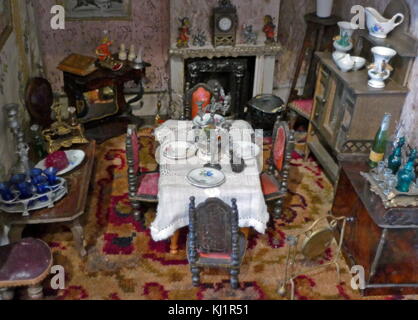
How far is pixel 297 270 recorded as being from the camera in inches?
154

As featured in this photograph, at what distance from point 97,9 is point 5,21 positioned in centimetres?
161

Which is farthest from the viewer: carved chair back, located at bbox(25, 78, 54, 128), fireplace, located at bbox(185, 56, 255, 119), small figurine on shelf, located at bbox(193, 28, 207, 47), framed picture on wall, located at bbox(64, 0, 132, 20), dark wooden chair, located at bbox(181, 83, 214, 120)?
fireplace, located at bbox(185, 56, 255, 119)

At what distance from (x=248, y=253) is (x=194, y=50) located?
2911 millimetres

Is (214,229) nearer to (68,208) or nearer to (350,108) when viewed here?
(68,208)

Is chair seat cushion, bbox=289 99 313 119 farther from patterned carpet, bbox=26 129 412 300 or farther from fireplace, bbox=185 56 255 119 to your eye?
patterned carpet, bbox=26 129 412 300

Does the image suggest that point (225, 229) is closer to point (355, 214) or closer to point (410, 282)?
point (355, 214)

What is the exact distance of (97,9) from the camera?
5758 mm

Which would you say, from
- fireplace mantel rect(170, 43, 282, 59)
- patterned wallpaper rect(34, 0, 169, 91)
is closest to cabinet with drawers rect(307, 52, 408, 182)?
fireplace mantel rect(170, 43, 282, 59)

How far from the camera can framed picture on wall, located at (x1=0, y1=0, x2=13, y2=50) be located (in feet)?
13.9

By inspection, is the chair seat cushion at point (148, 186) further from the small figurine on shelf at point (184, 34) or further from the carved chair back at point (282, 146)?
the small figurine on shelf at point (184, 34)

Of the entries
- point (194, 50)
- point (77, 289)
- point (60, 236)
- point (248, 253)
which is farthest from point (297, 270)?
point (194, 50)

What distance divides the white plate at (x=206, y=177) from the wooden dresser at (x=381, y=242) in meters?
1.11

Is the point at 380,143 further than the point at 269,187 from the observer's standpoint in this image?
No

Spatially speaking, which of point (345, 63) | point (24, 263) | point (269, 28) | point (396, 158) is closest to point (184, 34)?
point (269, 28)
